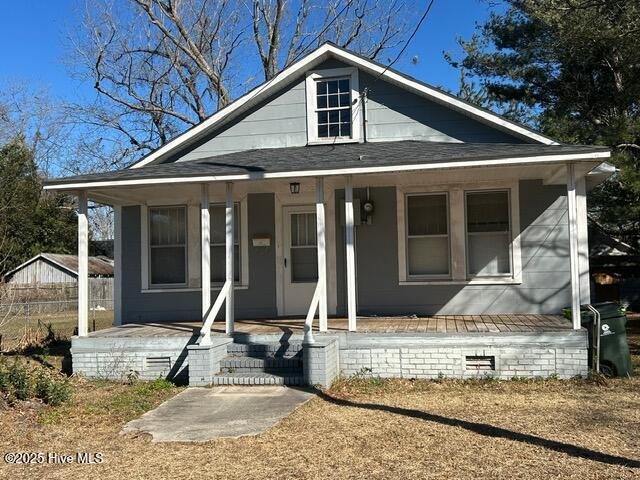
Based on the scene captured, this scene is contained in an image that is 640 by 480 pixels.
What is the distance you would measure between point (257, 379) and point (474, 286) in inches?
171

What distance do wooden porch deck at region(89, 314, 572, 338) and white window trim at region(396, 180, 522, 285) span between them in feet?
2.09

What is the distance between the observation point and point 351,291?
8695 mm

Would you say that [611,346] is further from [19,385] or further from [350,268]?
→ [19,385]

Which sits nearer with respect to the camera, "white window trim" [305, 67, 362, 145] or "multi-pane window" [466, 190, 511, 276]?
"multi-pane window" [466, 190, 511, 276]

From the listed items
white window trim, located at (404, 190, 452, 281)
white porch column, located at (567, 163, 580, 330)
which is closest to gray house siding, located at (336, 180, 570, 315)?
white window trim, located at (404, 190, 452, 281)

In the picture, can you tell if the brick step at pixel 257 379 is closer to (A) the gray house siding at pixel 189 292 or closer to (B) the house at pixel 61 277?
(A) the gray house siding at pixel 189 292

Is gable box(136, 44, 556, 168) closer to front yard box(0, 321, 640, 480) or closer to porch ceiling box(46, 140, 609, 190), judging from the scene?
porch ceiling box(46, 140, 609, 190)

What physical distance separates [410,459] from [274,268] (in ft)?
21.1

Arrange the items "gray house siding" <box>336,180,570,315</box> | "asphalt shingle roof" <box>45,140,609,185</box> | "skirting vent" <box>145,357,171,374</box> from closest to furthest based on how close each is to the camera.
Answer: "asphalt shingle roof" <box>45,140,609,185</box> → "skirting vent" <box>145,357,171,374</box> → "gray house siding" <box>336,180,570,315</box>

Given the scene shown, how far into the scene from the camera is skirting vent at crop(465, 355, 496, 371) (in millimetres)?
8383

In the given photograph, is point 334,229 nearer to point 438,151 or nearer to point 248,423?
point 438,151

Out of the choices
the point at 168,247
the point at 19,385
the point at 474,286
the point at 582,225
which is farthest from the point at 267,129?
the point at 19,385

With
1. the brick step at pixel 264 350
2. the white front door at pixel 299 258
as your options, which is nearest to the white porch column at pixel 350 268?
the brick step at pixel 264 350

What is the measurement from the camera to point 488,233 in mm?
10586
